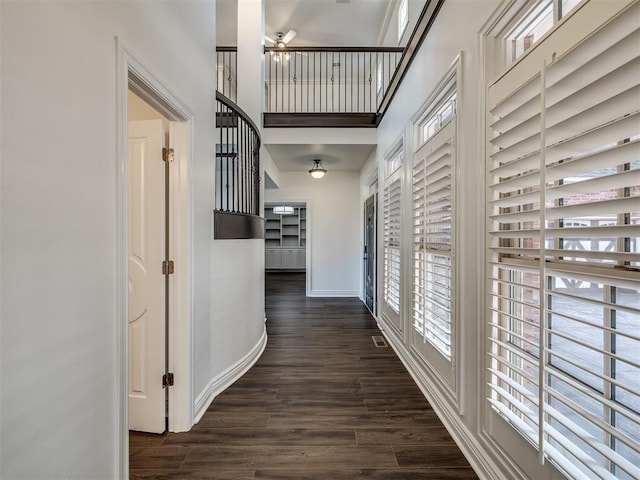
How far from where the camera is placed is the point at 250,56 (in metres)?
3.57

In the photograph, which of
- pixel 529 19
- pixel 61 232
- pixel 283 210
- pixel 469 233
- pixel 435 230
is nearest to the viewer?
pixel 61 232

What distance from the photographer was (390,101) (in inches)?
140

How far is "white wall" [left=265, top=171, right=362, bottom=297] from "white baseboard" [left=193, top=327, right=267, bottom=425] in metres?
3.16

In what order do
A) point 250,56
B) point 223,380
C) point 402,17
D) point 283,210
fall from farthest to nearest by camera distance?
point 283,210 < point 402,17 < point 250,56 < point 223,380

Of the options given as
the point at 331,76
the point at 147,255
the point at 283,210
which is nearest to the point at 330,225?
the point at 331,76

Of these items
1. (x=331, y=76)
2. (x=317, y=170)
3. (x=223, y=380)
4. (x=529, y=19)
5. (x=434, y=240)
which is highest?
(x=331, y=76)

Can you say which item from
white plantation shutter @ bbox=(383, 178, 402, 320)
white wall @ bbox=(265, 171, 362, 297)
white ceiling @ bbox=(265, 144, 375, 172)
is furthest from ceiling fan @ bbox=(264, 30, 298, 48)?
white plantation shutter @ bbox=(383, 178, 402, 320)

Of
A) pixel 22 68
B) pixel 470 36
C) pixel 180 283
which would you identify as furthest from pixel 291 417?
pixel 470 36

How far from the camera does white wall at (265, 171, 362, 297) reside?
6.21 meters

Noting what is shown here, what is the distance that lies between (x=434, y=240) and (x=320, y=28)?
5.05 meters

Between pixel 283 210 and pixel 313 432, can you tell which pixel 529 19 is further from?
pixel 283 210

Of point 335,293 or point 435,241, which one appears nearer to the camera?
point 435,241

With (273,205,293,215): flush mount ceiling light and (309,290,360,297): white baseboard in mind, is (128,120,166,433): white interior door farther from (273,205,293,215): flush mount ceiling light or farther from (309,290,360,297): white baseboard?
(273,205,293,215): flush mount ceiling light

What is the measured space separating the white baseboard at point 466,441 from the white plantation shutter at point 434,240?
33 cm
